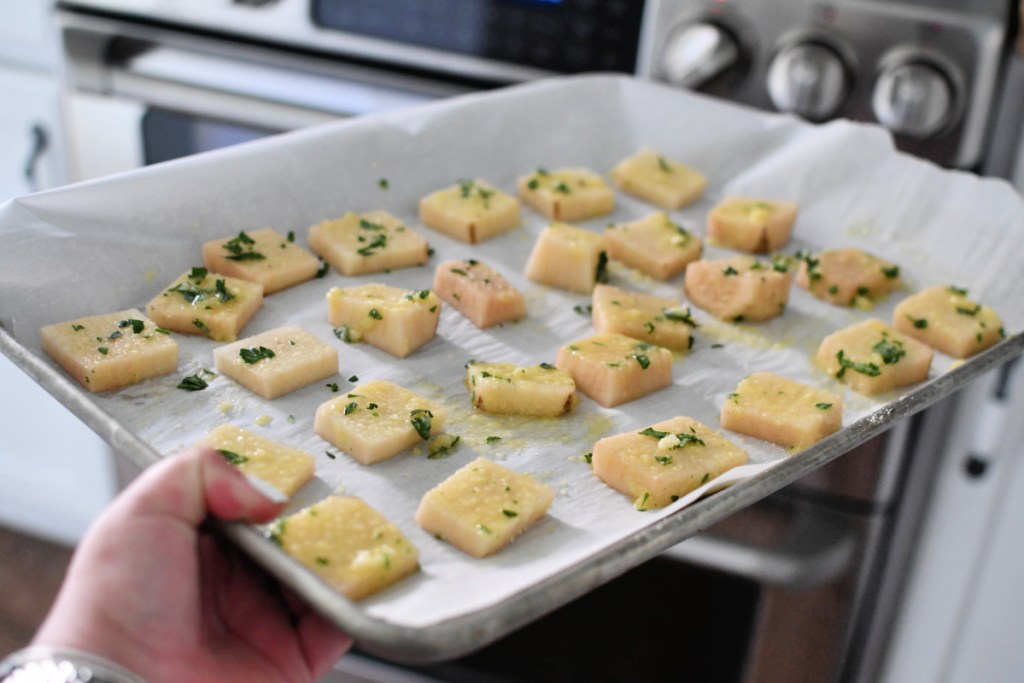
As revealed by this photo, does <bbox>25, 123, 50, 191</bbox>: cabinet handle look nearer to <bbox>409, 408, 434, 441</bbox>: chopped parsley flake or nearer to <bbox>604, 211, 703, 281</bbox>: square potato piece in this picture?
<bbox>604, 211, 703, 281</bbox>: square potato piece

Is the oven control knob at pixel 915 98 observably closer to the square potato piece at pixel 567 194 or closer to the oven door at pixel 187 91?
the square potato piece at pixel 567 194

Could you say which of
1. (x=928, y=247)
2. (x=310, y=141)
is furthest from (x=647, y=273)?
(x=310, y=141)

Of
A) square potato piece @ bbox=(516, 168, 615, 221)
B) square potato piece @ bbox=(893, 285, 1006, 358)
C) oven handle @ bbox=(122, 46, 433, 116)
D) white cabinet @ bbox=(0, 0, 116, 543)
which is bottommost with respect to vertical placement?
white cabinet @ bbox=(0, 0, 116, 543)

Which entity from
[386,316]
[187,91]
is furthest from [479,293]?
[187,91]

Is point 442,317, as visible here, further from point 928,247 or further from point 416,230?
point 928,247

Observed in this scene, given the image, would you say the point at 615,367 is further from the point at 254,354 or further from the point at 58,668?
the point at 58,668

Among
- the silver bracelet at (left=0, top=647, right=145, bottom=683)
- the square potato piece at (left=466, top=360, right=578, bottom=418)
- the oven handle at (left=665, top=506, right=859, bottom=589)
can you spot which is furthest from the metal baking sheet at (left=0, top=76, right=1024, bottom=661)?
the oven handle at (left=665, top=506, right=859, bottom=589)

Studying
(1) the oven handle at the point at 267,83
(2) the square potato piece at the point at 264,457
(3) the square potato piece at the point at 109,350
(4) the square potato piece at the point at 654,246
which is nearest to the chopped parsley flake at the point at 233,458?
(2) the square potato piece at the point at 264,457
